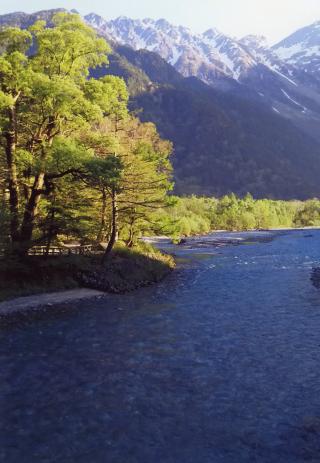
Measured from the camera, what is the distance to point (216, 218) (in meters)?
158

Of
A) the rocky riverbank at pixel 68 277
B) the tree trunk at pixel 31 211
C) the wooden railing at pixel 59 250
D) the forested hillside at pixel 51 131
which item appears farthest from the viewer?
the wooden railing at pixel 59 250

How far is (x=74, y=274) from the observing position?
3656cm

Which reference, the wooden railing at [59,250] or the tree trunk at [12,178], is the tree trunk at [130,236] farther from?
the tree trunk at [12,178]

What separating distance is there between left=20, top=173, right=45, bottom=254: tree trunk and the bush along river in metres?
7.65

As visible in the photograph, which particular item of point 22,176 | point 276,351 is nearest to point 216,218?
point 22,176

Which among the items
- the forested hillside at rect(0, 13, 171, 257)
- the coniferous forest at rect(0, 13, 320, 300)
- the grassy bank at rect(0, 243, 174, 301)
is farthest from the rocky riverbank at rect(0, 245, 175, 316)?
the forested hillside at rect(0, 13, 171, 257)

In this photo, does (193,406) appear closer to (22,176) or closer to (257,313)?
(257,313)

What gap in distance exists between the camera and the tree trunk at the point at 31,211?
115ft

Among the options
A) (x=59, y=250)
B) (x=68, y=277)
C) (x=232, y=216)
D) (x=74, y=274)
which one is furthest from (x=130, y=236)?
(x=232, y=216)

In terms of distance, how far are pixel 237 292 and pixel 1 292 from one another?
16.8 metres

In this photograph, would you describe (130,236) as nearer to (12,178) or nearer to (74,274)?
(74,274)

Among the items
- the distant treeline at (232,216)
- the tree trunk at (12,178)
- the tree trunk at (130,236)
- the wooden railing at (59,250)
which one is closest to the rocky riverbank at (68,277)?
the wooden railing at (59,250)

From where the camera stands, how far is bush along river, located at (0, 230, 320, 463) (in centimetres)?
1231

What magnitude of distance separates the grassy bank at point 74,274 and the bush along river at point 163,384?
4727 millimetres
